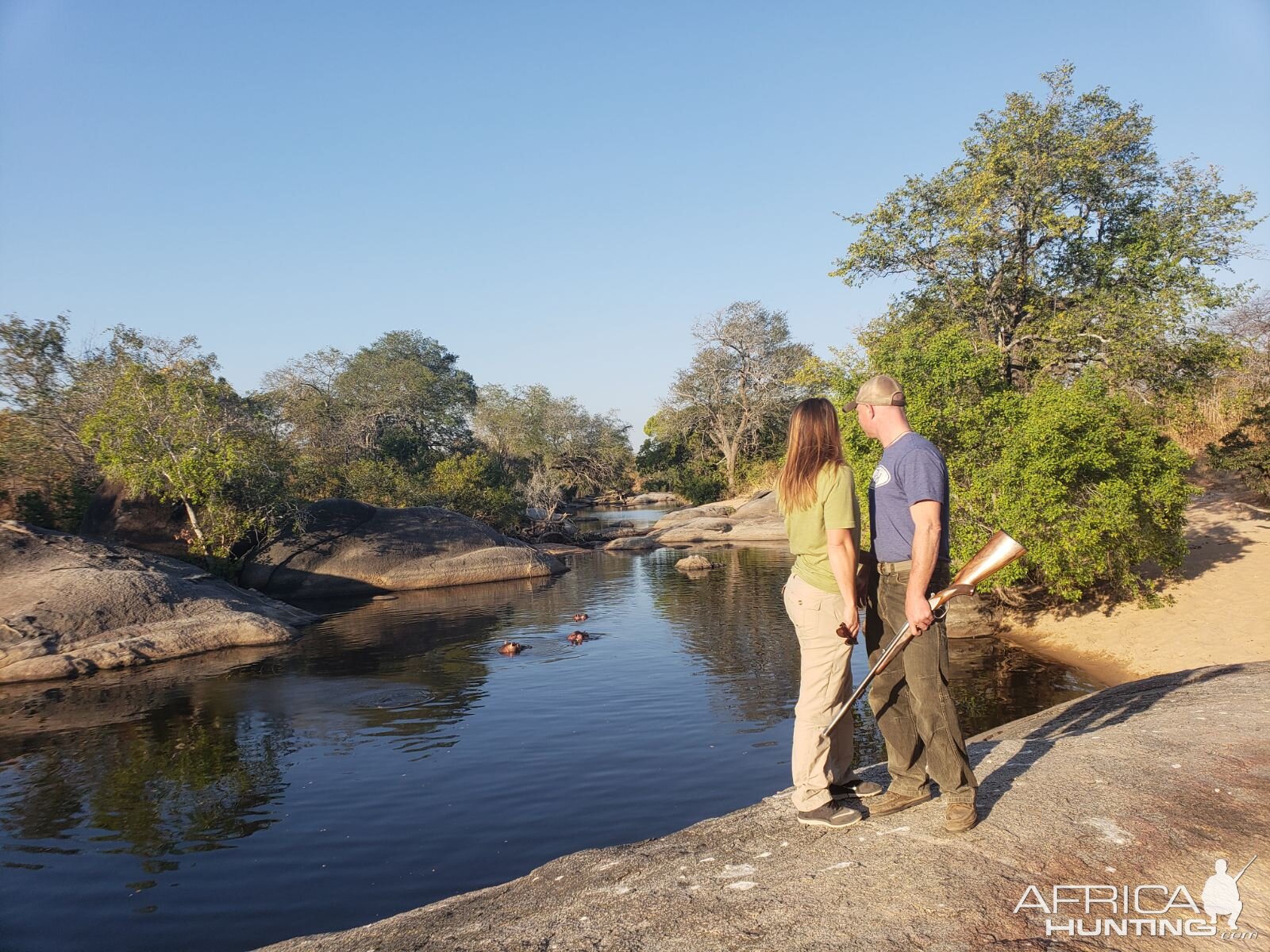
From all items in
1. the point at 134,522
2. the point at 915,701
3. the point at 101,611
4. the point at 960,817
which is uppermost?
the point at 134,522

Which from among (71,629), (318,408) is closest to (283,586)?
(71,629)

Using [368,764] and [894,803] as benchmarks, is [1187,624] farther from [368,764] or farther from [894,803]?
[368,764]

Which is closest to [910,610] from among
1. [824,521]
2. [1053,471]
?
[824,521]

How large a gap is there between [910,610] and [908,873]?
1199mm

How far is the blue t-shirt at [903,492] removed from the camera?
4281mm

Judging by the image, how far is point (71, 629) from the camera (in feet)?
46.3

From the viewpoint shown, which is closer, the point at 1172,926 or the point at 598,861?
the point at 1172,926

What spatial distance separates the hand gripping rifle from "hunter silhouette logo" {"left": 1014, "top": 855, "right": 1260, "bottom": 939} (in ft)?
3.95

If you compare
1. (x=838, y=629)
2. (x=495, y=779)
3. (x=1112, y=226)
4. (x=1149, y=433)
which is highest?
(x=1112, y=226)

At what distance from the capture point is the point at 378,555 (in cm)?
2341

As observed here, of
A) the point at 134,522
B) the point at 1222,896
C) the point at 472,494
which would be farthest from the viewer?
the point at 472,494

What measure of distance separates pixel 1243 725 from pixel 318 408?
39.2 meters

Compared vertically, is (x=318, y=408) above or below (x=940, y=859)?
above

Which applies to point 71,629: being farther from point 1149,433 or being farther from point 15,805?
point 1149,433
